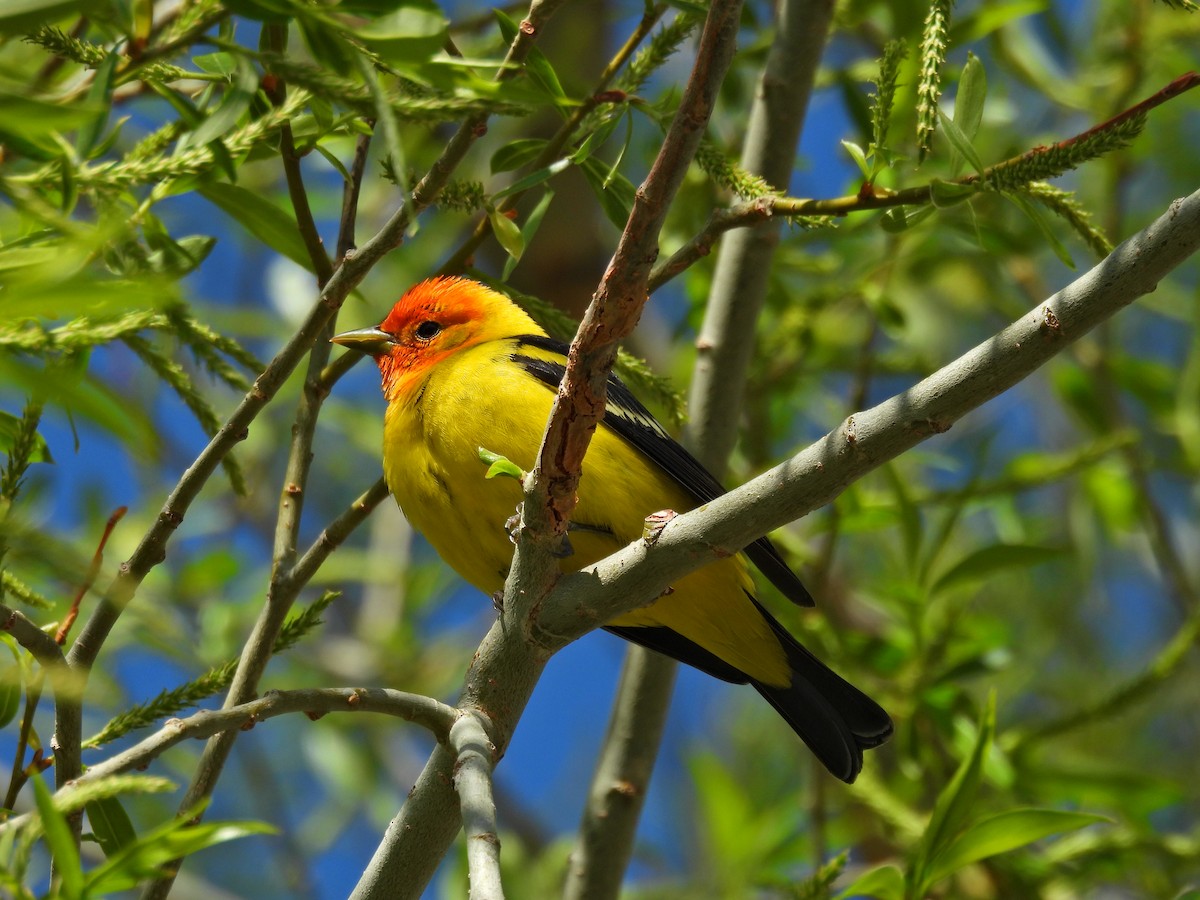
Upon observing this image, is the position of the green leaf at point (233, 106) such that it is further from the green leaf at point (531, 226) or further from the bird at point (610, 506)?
the bird at point (610, 506)

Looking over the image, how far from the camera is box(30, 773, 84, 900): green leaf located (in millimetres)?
1742

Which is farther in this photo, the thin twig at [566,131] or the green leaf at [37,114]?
the thin twig at [566,131]

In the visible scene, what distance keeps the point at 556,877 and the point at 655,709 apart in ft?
4.94

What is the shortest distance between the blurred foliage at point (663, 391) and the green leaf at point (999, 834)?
0.01 metres

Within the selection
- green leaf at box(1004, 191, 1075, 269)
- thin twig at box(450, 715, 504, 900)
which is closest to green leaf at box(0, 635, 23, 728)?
thin twig at box(450, 715, 504, 900)

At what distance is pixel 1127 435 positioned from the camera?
451cm

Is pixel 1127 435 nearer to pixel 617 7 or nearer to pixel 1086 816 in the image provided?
pixel 1086 816

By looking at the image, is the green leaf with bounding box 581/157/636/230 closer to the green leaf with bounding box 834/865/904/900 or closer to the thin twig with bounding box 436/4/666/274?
the thin twig with bounding box 436/4/666/274

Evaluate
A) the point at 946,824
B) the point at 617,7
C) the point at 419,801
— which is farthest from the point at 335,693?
the point at 617,7

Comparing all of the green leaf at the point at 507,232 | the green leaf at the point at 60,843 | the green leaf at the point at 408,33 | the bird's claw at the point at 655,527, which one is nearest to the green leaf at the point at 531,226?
the green leaf at the point at 507,232

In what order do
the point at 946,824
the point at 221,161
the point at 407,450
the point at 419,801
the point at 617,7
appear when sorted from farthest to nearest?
1. the point at 617,7
2. the point at 407,450
3. the point at 946,824
4. the point at 419,801
5. the point at 221,161

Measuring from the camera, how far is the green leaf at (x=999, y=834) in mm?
2957

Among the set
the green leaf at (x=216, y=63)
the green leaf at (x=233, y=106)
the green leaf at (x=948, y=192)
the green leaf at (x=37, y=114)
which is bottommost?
the green leaf at (x=37, y=114)

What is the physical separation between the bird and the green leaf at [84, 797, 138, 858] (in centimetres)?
123
